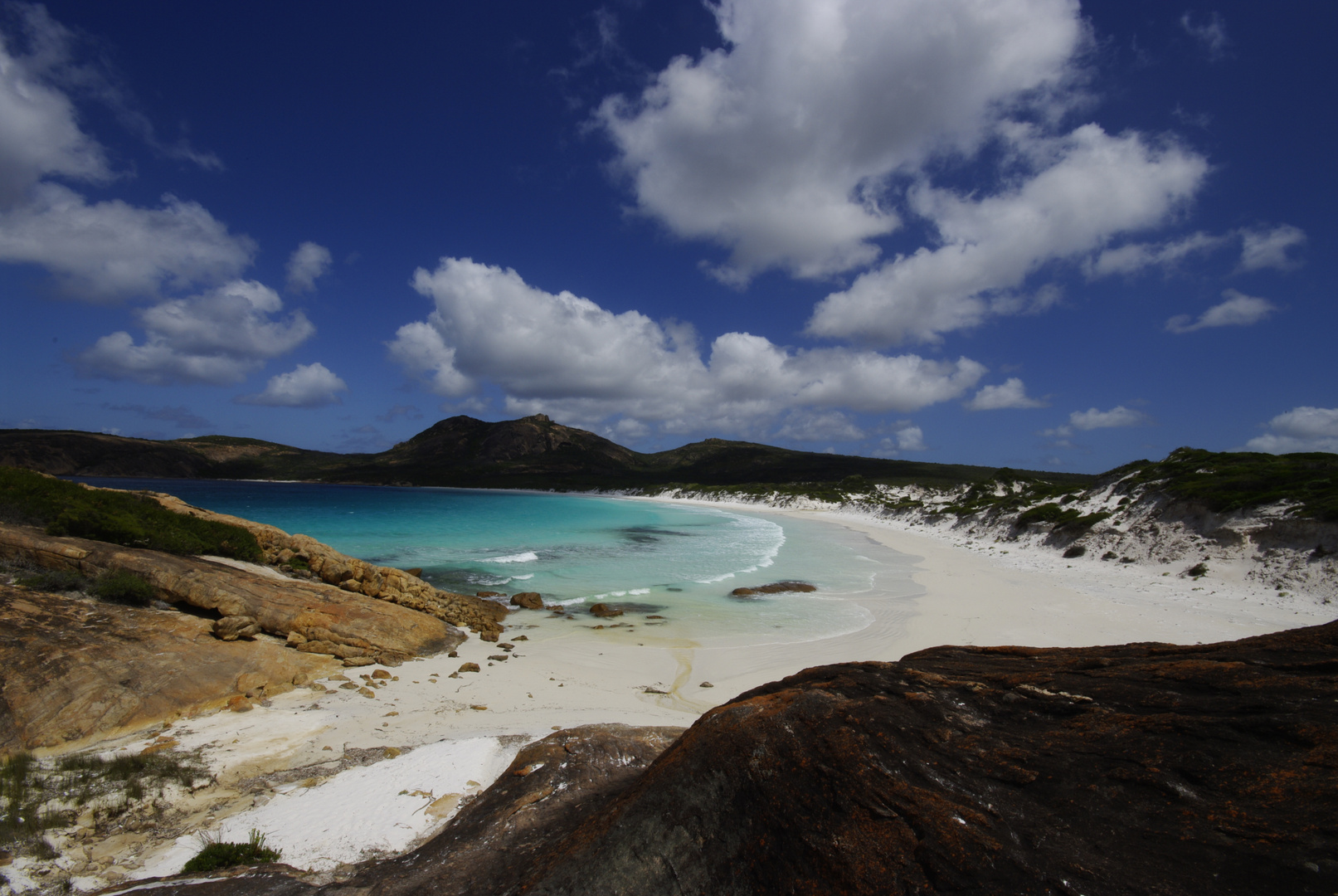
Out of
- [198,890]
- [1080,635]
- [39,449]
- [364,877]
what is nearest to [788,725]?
[364,877]

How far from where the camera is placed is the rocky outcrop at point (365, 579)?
15.4m

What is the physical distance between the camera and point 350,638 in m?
11.8

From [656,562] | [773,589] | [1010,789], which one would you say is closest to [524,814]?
[1010,789]

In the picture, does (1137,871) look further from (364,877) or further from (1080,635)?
(1080,635)

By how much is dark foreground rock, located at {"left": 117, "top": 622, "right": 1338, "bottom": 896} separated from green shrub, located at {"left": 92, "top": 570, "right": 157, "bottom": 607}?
924 centimetres

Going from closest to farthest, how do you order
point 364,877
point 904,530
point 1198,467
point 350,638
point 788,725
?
point 788,725, point 364,877, point 350,638, point 1198,467, point 904,530

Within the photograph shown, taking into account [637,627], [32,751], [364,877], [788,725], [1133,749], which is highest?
[1133,749]

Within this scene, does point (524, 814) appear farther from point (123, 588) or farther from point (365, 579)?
point (365, 579)

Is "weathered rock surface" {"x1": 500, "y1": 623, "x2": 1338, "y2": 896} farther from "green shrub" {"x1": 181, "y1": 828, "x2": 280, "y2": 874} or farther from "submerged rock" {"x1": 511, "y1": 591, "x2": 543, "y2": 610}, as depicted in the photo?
"submerged rock" {"x1": 511, "y1": 591, "x2": 543, "y2": 610}

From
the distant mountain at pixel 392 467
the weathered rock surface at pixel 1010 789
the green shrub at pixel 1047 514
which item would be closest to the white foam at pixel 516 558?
the weathered rock surface at pixel 1010 789

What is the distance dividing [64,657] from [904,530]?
51.4 meters

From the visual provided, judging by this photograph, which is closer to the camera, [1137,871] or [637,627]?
[1137,871]

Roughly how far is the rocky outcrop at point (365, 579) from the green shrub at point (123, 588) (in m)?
5.14

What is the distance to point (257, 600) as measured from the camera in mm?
11305
